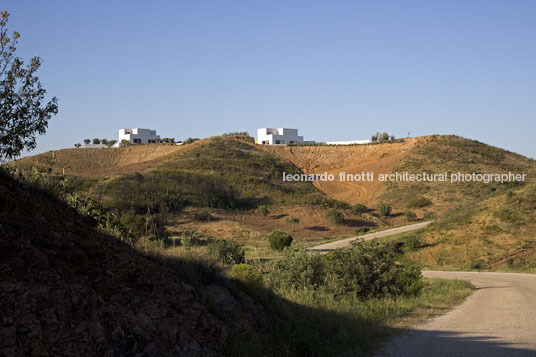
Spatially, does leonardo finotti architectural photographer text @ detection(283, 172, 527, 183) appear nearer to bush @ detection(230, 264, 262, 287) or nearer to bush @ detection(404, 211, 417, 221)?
bush @ detection(404, 211, 417, 221)

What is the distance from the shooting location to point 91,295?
495 centimetres

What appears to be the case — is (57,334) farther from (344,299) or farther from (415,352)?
(344,299)

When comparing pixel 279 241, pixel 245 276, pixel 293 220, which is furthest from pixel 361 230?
pixel 245 276

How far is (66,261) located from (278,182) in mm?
65788

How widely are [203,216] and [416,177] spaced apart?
37.6 metres

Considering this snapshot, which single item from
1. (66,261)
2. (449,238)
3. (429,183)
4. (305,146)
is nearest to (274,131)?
(305,146)

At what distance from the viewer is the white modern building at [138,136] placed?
108125 mm

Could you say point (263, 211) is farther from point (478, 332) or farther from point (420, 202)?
point (478, 332)

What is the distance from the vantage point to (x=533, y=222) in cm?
3266

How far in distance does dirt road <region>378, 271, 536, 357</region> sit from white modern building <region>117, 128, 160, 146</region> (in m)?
101

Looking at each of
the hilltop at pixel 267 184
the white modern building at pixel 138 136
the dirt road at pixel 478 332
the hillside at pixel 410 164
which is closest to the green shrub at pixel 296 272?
the dirt road at pixel 478 332

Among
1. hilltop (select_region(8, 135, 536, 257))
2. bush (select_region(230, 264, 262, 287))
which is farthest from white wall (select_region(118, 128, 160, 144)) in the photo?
bush (select_region(230, 264, 262, 287))

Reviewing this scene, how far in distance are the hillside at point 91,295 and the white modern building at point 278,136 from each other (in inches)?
3922

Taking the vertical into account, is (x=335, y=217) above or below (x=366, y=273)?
below
